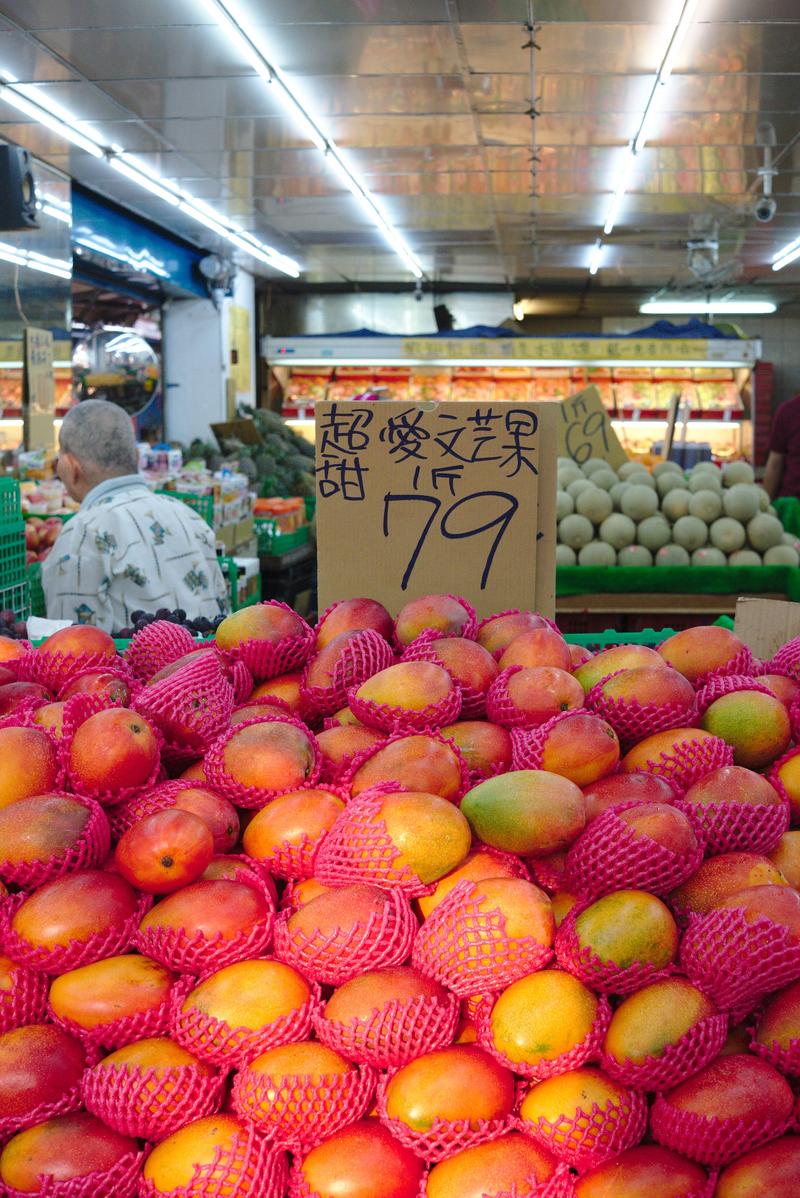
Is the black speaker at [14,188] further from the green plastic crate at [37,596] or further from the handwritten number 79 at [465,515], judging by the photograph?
the handwritten number 79 at [465,515]

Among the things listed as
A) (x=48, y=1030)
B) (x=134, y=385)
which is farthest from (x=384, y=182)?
(x=48, y=1030)

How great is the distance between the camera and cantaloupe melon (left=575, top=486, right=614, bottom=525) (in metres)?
5.63

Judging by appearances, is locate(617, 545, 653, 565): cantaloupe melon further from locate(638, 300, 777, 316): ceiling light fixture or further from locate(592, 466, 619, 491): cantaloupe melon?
locate(638, 300, 777, 316): ceiling light fixture

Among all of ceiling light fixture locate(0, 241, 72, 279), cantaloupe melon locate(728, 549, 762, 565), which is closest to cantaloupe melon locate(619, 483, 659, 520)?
cantaloupe melon locate(728, 549, 762, 565)

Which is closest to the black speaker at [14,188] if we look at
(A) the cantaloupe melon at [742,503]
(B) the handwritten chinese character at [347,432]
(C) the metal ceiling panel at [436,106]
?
(C) the metal ceiling panel at [436,106]

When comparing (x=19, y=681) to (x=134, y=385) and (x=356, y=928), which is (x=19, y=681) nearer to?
(x=356, y=928)

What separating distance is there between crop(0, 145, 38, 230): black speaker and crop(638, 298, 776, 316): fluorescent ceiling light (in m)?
14.8

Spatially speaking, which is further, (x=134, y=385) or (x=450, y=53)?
(x=134, y=385)

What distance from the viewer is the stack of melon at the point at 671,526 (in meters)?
5.47

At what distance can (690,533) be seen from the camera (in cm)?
551

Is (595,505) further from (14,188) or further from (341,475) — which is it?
(341,475)

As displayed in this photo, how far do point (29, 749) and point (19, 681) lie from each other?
0.35 m

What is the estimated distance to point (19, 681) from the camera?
5.69 feet

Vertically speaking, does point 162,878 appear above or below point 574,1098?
above
